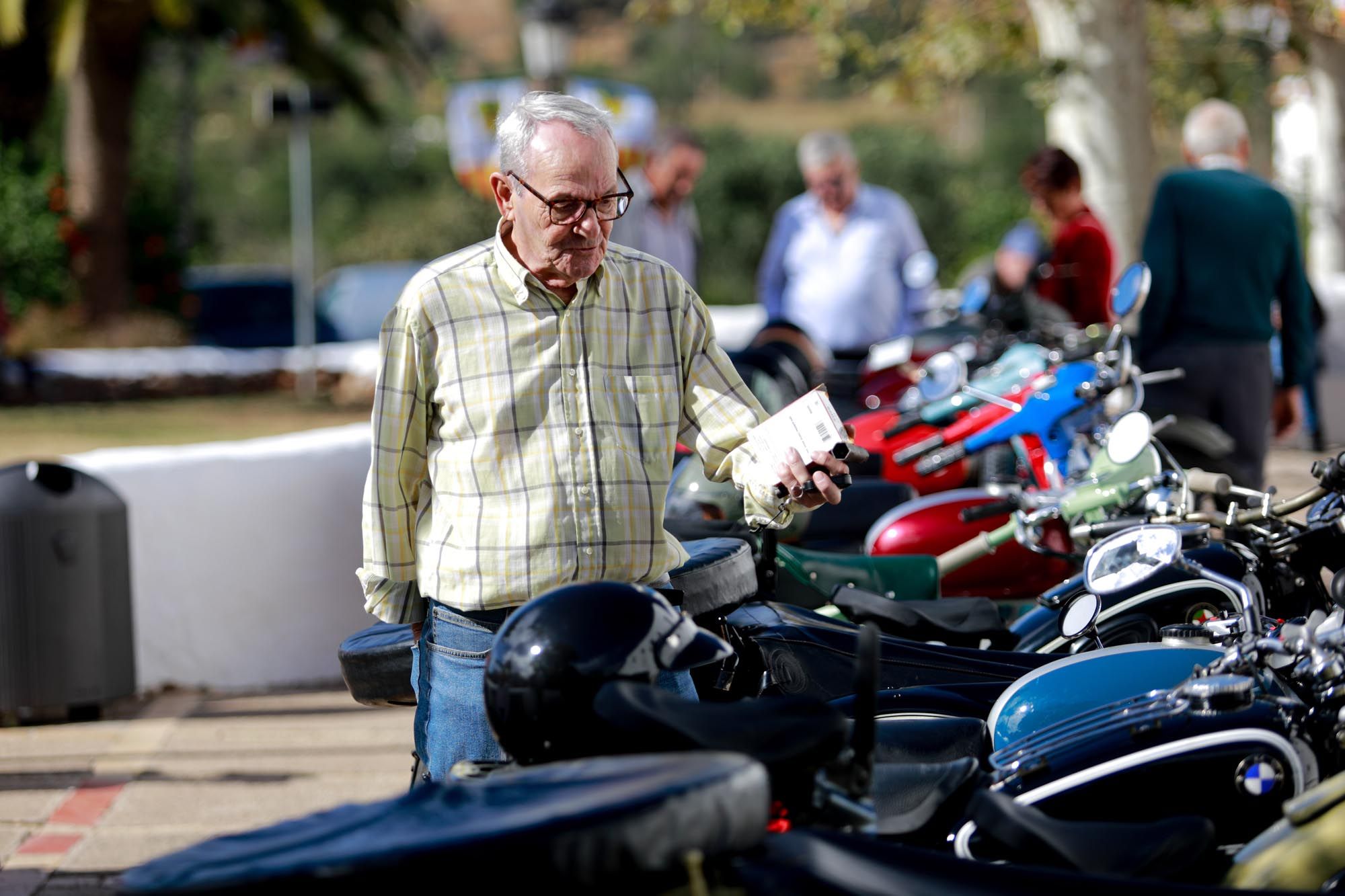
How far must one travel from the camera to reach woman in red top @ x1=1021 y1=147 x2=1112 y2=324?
24.5 ft

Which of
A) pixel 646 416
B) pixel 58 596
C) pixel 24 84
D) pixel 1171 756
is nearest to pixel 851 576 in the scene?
pixel 646 416

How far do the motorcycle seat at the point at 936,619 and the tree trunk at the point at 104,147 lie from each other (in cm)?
1969

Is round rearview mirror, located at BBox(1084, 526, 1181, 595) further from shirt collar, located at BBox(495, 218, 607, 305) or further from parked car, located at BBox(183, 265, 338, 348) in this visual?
parked car, located at BBox(183, 265, 338, 348)

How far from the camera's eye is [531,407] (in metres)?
2.97

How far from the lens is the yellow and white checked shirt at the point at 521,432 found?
116 inches

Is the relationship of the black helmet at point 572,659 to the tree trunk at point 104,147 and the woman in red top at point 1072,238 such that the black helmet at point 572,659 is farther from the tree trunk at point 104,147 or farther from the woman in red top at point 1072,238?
the tree trunk at point 104,147

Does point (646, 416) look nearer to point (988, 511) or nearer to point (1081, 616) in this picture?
point (1081, 616)

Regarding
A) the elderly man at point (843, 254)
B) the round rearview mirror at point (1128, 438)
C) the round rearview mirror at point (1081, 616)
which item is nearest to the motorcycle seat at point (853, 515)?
the round rearview mirror at point (1128, 438)

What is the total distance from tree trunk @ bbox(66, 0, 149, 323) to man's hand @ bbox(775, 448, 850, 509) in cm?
2040

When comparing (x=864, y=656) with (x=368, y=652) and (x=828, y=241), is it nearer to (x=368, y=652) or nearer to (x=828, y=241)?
(x=368, y=652)

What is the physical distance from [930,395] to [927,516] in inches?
23.3

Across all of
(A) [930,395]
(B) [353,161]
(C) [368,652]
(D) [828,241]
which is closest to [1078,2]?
(D) [828,241]

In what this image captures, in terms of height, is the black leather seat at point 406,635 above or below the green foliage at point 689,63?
below

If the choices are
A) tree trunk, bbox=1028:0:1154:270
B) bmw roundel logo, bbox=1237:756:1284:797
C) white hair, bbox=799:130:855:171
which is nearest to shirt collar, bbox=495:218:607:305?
bmw roundel logo, bbox=1237:756:1284:797
